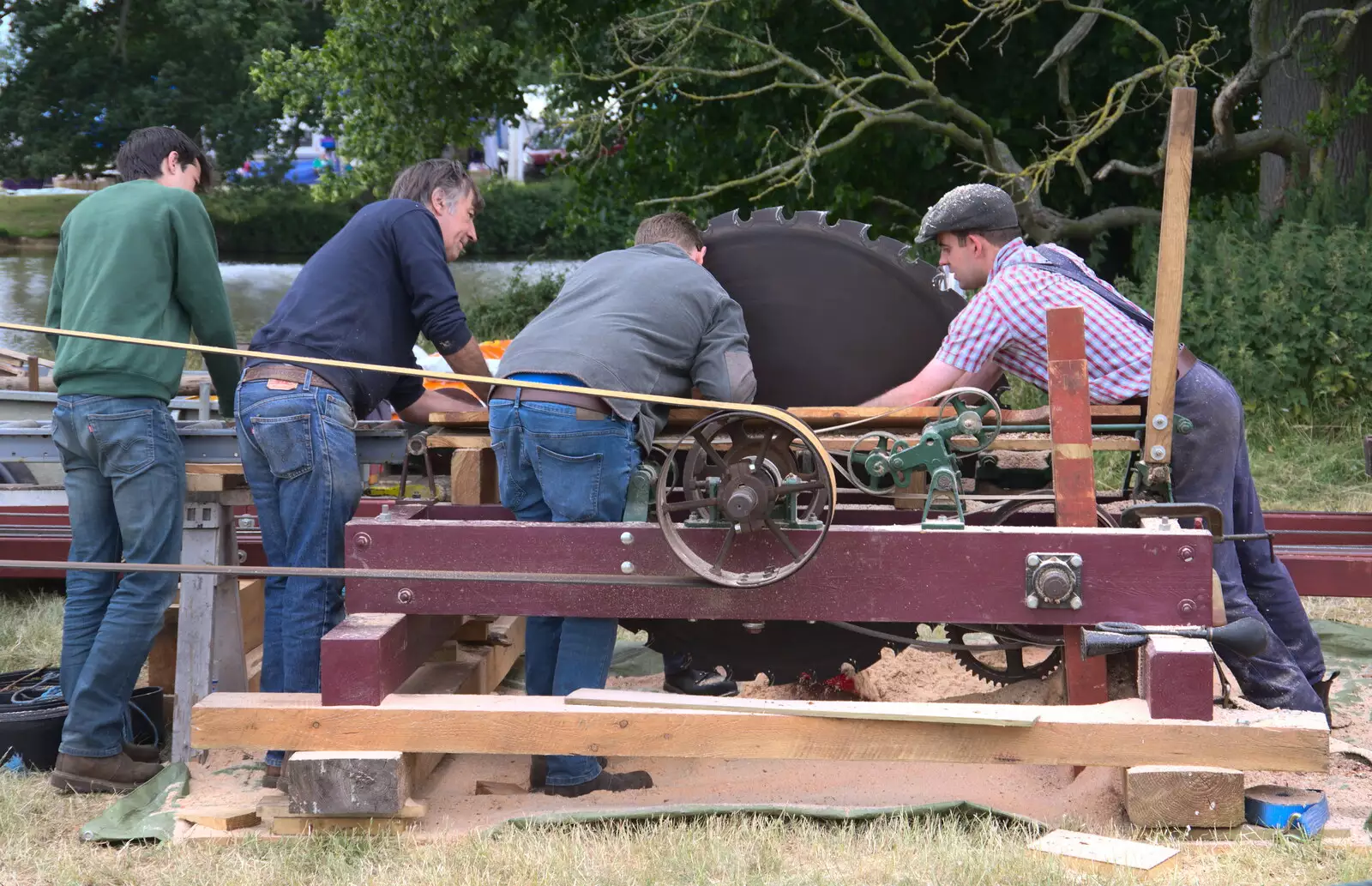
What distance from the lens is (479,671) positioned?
4.59 metres

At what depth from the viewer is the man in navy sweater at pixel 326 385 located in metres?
3.83

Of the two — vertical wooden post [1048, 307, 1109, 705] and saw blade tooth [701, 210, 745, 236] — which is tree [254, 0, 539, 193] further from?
vertical wooden post [1048, 307, 1109, 705]

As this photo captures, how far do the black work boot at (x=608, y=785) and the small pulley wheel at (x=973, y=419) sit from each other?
1.28 m

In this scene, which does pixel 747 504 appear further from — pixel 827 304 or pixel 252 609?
pixel 252 609

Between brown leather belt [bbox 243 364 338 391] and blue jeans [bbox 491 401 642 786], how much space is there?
1.61 feet

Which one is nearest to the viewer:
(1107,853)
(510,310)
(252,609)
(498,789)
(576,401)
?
(1107,853)

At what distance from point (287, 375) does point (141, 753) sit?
128 centimetres

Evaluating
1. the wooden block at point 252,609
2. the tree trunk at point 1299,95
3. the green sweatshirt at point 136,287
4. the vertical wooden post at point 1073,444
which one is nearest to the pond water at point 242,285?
the tree trunk at point 1299,95

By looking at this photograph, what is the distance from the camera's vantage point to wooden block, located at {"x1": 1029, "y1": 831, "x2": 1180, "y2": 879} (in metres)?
3.15

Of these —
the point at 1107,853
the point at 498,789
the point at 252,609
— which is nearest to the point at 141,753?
the point at 252,609

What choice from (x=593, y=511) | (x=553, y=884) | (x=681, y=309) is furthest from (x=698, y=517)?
(x=553, y=884)

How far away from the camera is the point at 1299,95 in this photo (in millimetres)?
9844

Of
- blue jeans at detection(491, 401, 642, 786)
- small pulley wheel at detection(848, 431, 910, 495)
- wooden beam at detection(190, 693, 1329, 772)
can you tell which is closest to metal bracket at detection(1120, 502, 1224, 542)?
wooden beam at detection(190, 693, 1329, 772)

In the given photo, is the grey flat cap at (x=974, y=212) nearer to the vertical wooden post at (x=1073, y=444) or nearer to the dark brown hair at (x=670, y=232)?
the vertical wooden post at (x=1073, y=444)
